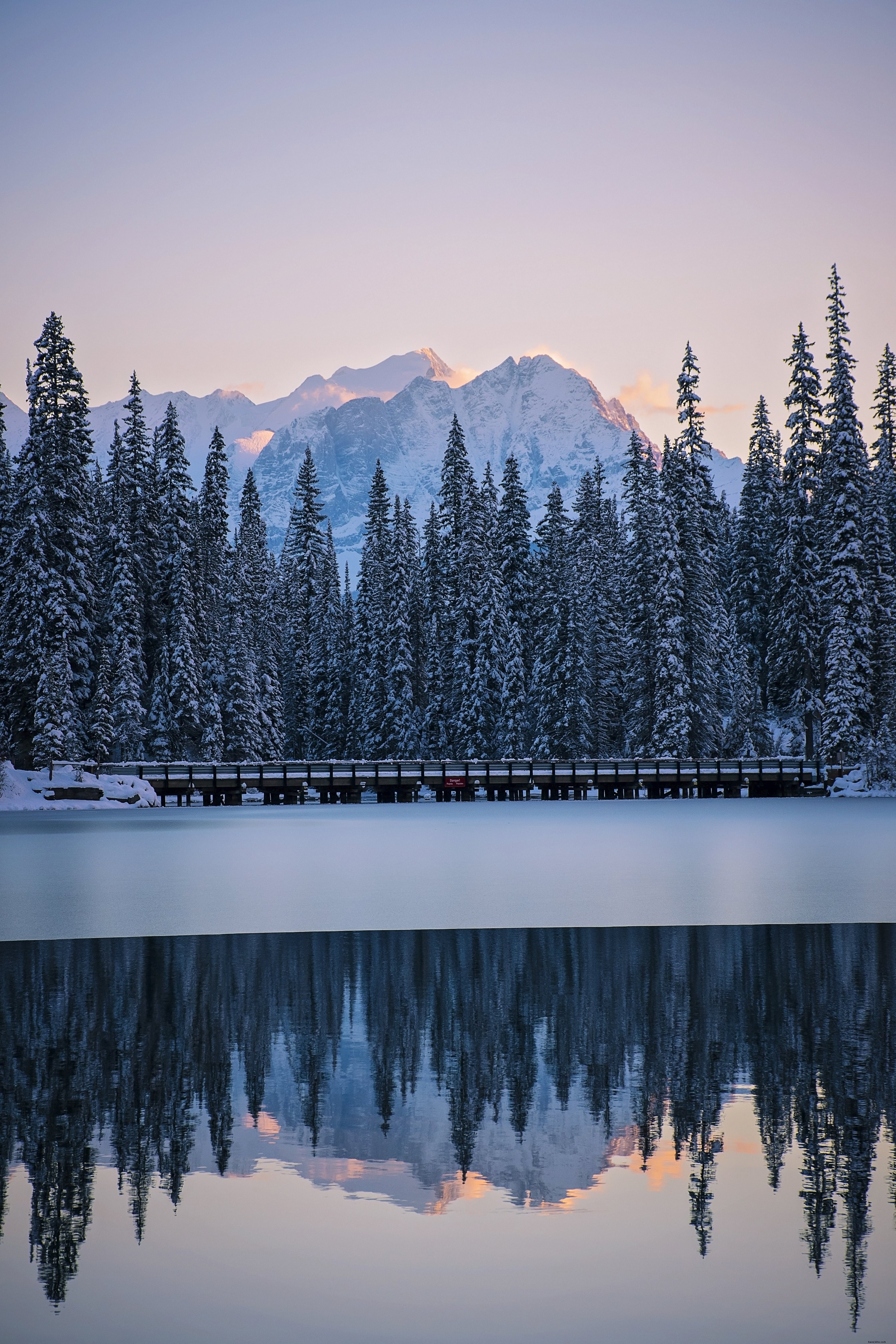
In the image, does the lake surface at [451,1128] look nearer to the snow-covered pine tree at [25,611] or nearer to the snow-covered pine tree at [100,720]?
the snow-covered pine tree at [25,611]

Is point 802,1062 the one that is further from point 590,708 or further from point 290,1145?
point 590,708

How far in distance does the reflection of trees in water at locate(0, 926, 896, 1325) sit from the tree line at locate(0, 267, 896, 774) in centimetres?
4654

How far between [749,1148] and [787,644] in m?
64.2

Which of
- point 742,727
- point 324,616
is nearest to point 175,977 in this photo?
point 742,727

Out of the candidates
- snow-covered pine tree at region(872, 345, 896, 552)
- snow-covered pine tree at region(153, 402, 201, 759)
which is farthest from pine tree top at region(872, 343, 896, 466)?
snow-covered pine tree at region(153, 402, 201, 759)

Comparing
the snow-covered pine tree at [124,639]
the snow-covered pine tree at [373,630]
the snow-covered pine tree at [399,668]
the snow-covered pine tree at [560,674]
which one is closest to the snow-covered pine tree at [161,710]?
the snow-covered pine tree at [124,639]

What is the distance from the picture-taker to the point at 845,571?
6375 centimetres

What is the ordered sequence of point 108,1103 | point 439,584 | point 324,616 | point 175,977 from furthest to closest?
1. point 324,616
2. point 439,584
3. point 175,977
4. point 108,1103

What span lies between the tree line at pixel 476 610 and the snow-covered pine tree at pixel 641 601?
0.88 ft

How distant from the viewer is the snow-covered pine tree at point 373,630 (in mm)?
83625

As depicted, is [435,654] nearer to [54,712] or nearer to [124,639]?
[124,639]

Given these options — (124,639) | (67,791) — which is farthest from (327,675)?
(67,791)

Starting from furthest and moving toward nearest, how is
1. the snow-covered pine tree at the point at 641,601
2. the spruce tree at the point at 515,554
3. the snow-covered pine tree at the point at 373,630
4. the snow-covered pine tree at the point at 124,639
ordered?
the snow-covered pine tree at the point at 373,630
the spruce tree at the point at 515,554
the snow-covered pine tree at the point at 641,601
the snow-covered pine tree at the point at 124,639

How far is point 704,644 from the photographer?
69312mm
